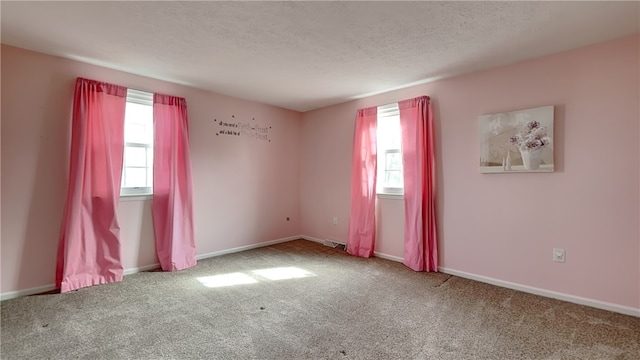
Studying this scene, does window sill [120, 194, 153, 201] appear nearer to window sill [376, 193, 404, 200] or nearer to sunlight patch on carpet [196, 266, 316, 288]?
sunlight patch on carpet [196, 266, 316, 288]

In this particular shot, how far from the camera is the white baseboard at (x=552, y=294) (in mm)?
2273

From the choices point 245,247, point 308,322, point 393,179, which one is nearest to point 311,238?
point 245,247

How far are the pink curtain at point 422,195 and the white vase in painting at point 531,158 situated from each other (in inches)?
35.2

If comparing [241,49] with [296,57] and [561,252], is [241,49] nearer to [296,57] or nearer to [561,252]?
[296,57]

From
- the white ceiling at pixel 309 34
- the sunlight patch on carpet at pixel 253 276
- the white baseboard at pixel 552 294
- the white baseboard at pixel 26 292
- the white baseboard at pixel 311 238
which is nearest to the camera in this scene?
the white ceiling at pixel 309 34

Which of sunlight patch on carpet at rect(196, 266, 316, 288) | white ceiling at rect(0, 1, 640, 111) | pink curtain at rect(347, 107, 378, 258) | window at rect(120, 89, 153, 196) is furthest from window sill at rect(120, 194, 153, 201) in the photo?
pink curtain at rect(347, 107, 378, 258)

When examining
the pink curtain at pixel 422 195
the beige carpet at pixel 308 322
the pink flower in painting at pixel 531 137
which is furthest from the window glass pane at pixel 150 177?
the pink flower in painting at pixel 531 137

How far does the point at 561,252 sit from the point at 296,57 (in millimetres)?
3111

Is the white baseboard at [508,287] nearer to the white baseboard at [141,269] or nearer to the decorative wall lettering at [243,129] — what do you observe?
the white baseboard at [141,269]

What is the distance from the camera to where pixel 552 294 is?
2580 millimetres

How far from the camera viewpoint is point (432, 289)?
2773mm

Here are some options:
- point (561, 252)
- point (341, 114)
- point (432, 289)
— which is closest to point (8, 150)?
point (341, 114)

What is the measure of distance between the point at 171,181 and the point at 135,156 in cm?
51

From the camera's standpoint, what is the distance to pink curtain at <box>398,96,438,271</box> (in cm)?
329
